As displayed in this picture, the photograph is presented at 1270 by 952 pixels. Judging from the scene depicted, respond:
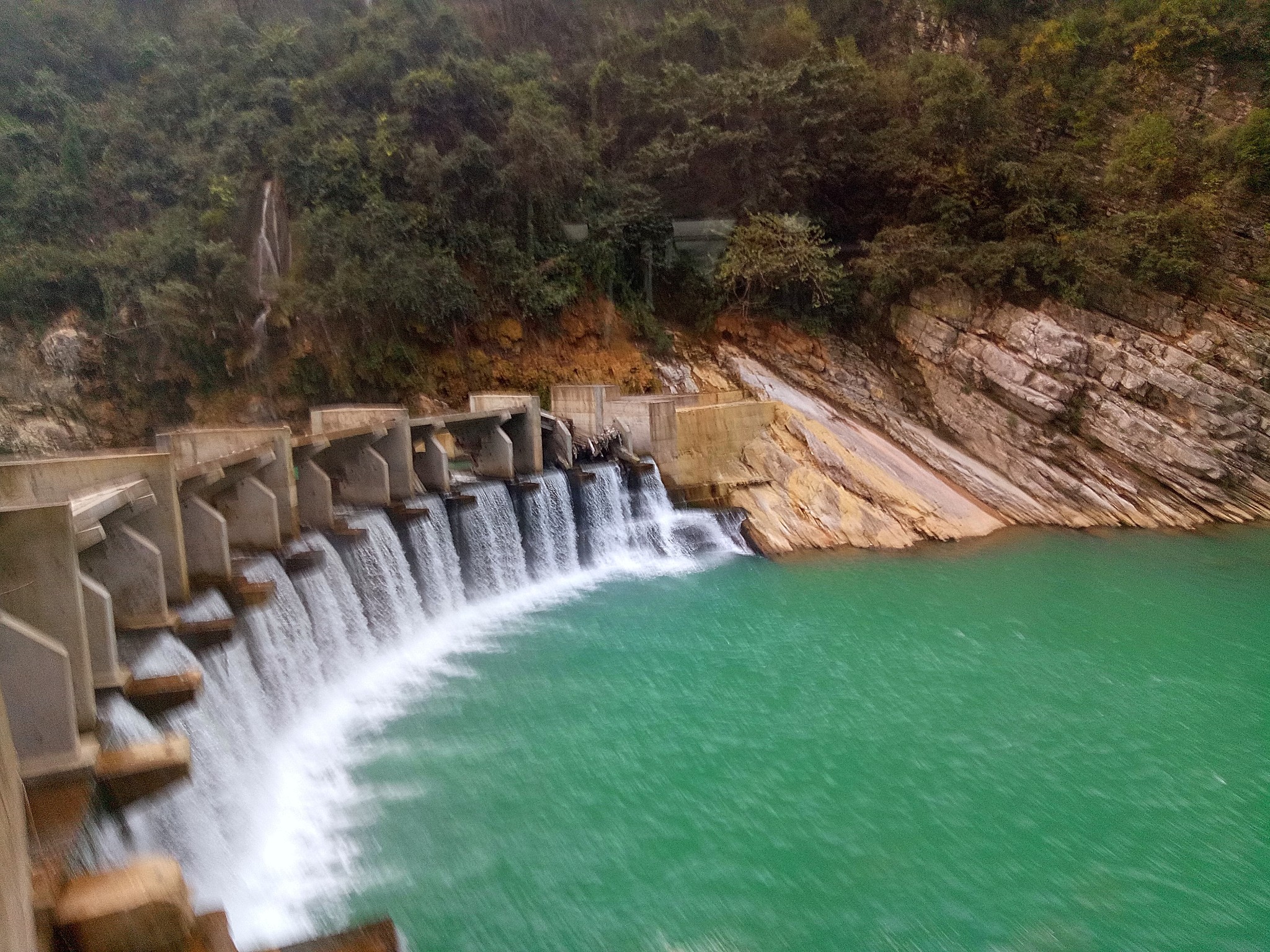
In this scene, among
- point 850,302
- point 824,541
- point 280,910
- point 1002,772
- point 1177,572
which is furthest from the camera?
point 850,302

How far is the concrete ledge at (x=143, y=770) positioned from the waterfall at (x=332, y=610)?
13.1 ft

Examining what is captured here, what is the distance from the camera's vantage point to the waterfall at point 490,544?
520 inches

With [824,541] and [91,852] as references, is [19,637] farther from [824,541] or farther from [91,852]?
[824,541]

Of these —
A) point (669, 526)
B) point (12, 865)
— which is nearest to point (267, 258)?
point (669, 526)

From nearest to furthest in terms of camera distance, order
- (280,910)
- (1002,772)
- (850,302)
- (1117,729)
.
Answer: (280,910), (1002,772), (1117,729), (850,302)

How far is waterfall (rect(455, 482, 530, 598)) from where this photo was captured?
13195 millimetres

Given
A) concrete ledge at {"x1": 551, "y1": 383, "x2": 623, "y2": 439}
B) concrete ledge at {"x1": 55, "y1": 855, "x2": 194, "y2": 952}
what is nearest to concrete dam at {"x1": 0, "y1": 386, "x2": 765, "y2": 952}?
concrete ledge at {"x1": 55, "y1": 855, "x2": 194, "y2": 952}

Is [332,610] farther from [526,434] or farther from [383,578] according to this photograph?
[526,434]

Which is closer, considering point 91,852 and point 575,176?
point 91,852

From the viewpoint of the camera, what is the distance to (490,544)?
535 inches

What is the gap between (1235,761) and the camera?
27.0 feet

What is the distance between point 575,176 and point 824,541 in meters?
12.5

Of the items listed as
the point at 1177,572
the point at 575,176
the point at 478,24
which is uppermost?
the point at 478,24

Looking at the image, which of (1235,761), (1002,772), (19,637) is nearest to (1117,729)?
(1235,761)
